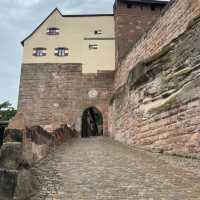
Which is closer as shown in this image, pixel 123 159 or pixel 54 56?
pixel 123 159

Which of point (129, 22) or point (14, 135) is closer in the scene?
point (14, 135)

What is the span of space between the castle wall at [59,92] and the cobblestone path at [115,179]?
410 inches

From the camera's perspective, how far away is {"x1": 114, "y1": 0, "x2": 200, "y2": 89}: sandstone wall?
26.7ft

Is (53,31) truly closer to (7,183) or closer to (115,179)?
(115,179)

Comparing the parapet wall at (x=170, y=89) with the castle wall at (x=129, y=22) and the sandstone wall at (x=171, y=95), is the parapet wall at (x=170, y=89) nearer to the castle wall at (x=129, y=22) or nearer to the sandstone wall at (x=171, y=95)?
the sandstone wall at (x=171, y=95)

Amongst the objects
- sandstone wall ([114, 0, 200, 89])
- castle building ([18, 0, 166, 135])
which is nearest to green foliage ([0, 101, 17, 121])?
castle building ([18, 0, 166, 135])

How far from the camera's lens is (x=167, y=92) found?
806 centimetres

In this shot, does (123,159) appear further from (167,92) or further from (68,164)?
(167,92)

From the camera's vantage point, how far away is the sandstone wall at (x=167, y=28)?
26.7 ft

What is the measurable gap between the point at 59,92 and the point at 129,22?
5.93 m

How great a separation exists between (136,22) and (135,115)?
990 centimetres

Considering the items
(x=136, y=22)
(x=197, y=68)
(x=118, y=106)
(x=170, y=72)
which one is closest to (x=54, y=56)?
(x=136, y=22)

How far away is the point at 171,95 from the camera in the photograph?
7.84 metres

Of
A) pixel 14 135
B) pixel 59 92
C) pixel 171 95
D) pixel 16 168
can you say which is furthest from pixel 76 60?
pixel 16 168
